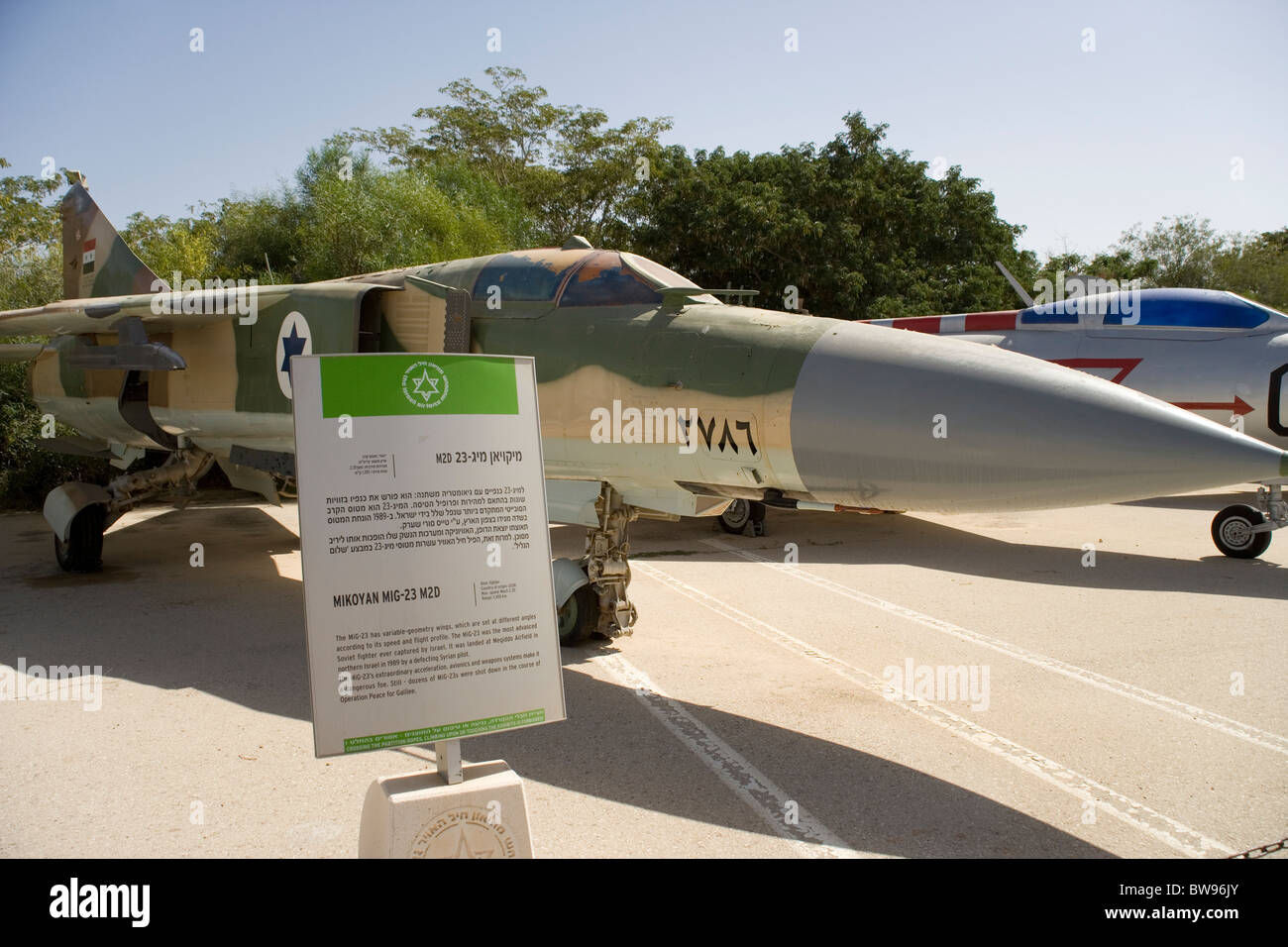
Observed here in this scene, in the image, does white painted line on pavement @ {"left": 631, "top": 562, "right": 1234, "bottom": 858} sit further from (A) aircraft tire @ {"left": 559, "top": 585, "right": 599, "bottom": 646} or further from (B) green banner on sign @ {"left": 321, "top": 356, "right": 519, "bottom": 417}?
(B) green banner on sign @ {"left": 321, "top": 356, "right": 519, "bottom": 417}

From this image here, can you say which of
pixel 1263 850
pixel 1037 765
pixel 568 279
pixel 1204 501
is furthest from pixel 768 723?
pixel 1204 501

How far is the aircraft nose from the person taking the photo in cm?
380

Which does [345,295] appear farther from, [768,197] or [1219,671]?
[768,197]

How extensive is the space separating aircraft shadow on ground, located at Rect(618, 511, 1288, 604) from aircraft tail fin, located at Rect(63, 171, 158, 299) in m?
7.08

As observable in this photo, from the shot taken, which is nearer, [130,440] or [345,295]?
[345,295]

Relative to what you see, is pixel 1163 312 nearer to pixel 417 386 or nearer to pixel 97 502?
pixel 417 386

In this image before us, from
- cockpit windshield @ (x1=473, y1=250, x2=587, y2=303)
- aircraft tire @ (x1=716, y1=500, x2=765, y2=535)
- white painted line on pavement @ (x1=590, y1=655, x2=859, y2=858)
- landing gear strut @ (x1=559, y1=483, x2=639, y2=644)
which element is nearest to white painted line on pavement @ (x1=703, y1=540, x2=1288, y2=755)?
landing gear strut @ (x1=559, y1=483, x2=639, y2=644)

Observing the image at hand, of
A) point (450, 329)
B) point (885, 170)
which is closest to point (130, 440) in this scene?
point (450, 329)

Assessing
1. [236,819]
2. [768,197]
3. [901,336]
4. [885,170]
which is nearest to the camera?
[236,819]

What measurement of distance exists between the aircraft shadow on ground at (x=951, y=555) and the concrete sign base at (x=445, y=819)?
6745mm

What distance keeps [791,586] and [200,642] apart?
5.24 metres

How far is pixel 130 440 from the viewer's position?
9.65 meters

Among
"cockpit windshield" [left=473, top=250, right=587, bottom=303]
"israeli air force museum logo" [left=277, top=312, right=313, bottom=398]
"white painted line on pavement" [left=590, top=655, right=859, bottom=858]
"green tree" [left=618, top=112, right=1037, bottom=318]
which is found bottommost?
"white painted line on pavement" [left=590, top=655, right=859, bottom=858]

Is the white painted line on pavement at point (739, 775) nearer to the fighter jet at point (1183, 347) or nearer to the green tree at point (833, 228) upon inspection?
the fighter jet at point (1183, 347)
